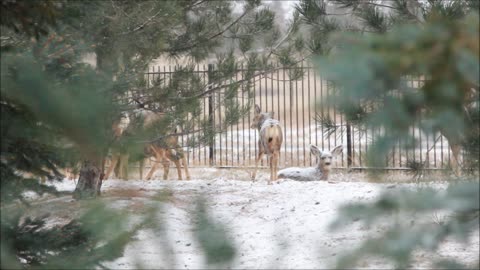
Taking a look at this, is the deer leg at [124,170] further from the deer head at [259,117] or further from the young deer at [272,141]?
the deer head at [259,117]

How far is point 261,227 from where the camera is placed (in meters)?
6.96

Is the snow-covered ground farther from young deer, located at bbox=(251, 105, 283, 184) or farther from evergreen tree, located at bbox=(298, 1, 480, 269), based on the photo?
young deer, located at bbox=(251, 105, 283, 184)

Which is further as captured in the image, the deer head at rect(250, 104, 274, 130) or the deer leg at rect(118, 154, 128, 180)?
the deer head at rect(250, 104, 274, 130)

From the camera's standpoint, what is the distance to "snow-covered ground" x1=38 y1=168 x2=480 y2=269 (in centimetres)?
123

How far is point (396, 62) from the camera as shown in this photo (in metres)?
0.93

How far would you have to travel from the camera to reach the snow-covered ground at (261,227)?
1230 mm

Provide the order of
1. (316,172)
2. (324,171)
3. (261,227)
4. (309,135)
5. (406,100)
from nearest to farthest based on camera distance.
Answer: (406,100) < (261,227) < (324,171) < (316,172) < (309,135)

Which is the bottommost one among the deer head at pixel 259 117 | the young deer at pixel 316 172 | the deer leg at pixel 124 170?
the young deer at pixel 316 172

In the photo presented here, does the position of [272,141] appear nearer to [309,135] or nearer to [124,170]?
[309,135]

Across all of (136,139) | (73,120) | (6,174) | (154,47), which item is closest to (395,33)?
(73,120)

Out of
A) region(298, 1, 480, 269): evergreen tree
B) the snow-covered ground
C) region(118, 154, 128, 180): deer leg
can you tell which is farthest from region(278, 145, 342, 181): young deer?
region(298, 1, 480, 269): evergreen tree

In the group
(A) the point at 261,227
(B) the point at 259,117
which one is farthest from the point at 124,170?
(B) the point at 259,117

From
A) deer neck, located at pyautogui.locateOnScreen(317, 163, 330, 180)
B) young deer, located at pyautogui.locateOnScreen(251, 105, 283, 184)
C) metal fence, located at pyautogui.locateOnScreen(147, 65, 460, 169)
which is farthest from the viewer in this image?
young deer, located at pyautogui.locateOnScreen(251, 105, 283, 184)

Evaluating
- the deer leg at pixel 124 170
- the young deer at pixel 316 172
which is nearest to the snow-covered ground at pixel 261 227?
the deer leg at pixel 124 170
